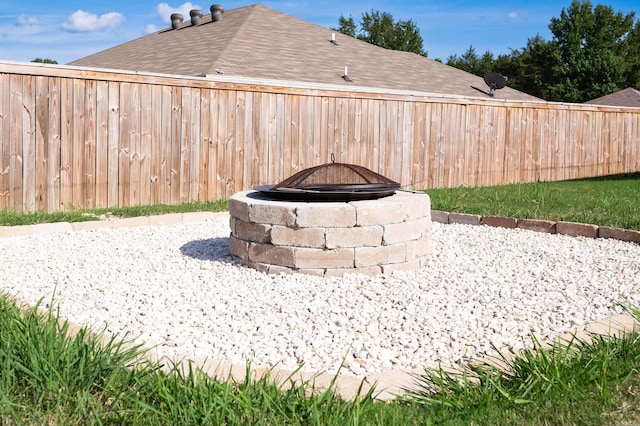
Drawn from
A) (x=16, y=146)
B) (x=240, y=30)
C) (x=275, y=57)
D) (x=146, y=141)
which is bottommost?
(x=16, y=146)

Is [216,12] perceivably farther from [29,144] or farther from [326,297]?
[326,297]

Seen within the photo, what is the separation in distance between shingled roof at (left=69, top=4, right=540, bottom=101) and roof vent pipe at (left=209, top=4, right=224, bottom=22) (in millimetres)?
137

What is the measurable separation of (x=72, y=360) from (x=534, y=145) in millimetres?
13047

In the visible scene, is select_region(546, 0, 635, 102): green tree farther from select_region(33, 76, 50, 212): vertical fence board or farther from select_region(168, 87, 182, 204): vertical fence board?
select_region(33, 76, 50, 212): vertical fence board

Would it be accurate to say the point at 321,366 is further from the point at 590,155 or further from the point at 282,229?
the point at 590,155

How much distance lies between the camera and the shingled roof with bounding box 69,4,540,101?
43.5 feet

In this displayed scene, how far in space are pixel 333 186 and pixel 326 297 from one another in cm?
124

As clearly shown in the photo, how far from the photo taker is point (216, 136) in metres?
9.55

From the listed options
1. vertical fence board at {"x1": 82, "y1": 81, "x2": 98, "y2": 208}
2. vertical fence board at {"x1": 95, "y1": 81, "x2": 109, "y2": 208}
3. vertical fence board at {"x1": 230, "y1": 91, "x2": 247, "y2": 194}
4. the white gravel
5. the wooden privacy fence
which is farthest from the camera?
vertical fence board at {"x1": 230, "y1": 91, "x2": 247, "y2": 194}

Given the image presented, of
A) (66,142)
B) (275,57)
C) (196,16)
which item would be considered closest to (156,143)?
(66,142)

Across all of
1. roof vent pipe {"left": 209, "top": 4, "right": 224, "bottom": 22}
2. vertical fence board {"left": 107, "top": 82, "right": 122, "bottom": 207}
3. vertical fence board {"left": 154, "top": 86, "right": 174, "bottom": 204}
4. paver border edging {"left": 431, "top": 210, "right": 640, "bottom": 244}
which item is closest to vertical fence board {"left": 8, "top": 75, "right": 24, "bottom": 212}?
vertical fence board {"left": 107, "top": 82, "right": 122, "bottom": 207}

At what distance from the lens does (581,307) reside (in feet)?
14.6

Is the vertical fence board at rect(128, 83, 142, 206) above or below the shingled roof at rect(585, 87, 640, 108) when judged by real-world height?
below

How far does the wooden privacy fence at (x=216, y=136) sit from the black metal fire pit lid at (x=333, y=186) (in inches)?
137
